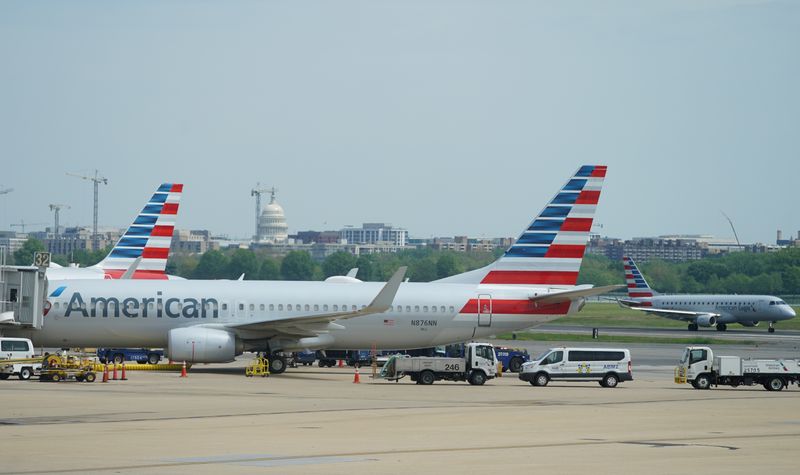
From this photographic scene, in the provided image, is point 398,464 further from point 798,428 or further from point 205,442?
point 798,428

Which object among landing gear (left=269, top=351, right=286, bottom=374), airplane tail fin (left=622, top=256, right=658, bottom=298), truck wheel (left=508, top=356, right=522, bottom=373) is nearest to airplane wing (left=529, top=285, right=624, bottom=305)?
truck wheel (left=508, top=356, right=522, bottom=373)

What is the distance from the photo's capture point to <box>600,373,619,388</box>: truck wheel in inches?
2032

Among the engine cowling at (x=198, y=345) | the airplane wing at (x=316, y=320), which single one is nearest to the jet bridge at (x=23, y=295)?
the engine cowling at (x=198, y=345)

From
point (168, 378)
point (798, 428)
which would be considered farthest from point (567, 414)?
point (168, 378)

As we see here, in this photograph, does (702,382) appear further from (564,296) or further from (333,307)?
(333,307)

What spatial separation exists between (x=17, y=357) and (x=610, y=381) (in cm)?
2351

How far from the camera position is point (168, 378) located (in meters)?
51.5

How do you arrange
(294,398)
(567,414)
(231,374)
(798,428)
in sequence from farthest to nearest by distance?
(231,374) → (294,398) → (567,414) → (798,428)

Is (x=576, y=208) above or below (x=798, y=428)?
above

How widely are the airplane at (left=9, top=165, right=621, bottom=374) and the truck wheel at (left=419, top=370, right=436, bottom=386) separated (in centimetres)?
328

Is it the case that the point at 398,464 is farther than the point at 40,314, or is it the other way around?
the point at 40,314

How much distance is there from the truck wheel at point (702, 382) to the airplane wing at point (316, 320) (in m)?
12.7

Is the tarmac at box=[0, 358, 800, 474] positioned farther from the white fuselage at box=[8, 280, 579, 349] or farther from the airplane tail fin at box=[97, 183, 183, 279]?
the airplane tail fin at box=[97, 183, 183, 279]

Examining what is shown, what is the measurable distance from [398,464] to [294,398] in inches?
684
